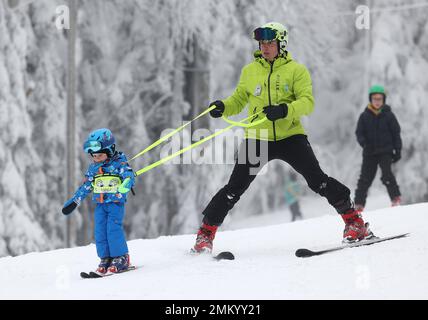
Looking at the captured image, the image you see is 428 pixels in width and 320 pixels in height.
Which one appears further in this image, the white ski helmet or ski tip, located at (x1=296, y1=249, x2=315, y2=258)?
the white ski helmet

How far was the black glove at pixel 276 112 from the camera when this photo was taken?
6.04 metres

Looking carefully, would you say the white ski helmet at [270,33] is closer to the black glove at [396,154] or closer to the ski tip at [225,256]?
the ski tip at [225,256]

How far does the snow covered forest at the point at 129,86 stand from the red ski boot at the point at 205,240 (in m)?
7.63

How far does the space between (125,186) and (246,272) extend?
3.54 feet

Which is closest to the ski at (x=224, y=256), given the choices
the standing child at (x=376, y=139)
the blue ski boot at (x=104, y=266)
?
the blue ski boot at (x=104, y=266)

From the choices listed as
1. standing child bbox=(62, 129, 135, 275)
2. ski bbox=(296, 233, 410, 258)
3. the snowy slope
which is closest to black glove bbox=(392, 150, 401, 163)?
the snowy slope

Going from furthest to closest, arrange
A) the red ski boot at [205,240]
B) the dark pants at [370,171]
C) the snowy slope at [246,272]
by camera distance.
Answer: the dark pants at [370,171]
the red ski boot at [205,240]
the snowy slope at [246,272]

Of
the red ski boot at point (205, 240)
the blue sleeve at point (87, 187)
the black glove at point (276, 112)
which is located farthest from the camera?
the red ski boot at point (205, 240)

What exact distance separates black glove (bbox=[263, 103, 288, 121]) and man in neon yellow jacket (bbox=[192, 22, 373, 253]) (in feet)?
0.65

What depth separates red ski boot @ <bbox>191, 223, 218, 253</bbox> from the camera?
669 centimetres

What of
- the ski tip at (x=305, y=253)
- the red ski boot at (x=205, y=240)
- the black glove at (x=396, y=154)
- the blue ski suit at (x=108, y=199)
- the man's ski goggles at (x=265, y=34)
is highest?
the man's ski goggles at (x=265, y=34)

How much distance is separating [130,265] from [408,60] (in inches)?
626

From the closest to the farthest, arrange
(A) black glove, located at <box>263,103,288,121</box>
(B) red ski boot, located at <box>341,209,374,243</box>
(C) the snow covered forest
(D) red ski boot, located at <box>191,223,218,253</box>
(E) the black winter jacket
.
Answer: (A) black glove, located at <box>263,103,288,121</box> → (B) red ski boot, located at <box>341,209,374,243</box> → (D) red ski boot, located at <box>191,223,218,253</box> → (E) the black winter jacket → (C) the snow covered forest

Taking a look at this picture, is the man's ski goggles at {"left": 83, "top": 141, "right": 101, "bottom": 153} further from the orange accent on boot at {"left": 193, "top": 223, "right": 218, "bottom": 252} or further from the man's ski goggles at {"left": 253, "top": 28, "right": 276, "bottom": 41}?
the man's ski goggles at {"left": 253, "top": 28, "right": 276, "bottom": 41}
